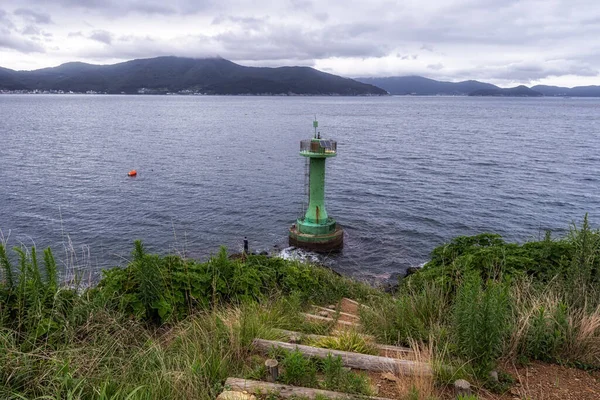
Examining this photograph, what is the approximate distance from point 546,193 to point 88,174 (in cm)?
4007

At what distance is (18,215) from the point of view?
26.4m

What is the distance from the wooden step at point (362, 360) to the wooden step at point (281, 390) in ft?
1.70

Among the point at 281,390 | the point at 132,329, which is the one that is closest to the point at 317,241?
the point at 132,329

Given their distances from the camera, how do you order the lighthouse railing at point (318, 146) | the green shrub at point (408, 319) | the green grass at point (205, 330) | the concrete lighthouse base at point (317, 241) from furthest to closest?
the concrete lighthouse base at point (317, 241) < the lighthouse railing at point (318, 146) < the green shrub at point (408, 319) < the green grass at point (205, 330)

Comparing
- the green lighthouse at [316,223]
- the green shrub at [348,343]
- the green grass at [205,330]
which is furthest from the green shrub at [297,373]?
the green lighthouse at [316,223]

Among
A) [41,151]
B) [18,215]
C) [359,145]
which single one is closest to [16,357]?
[18,215]

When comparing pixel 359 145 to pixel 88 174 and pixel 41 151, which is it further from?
pixel 41 151

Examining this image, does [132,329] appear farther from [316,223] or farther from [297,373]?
[316,223]

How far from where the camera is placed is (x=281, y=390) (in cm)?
430

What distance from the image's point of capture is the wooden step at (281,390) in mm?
4152

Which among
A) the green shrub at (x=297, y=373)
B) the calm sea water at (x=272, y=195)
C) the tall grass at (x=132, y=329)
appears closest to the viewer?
the tall grass at (x=132, y=329)

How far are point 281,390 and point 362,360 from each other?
114 centimetres

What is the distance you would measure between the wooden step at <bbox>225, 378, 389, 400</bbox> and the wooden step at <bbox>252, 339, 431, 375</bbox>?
20.4 inches

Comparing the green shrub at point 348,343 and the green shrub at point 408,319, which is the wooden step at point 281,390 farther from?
the green shrub at point 408,319
